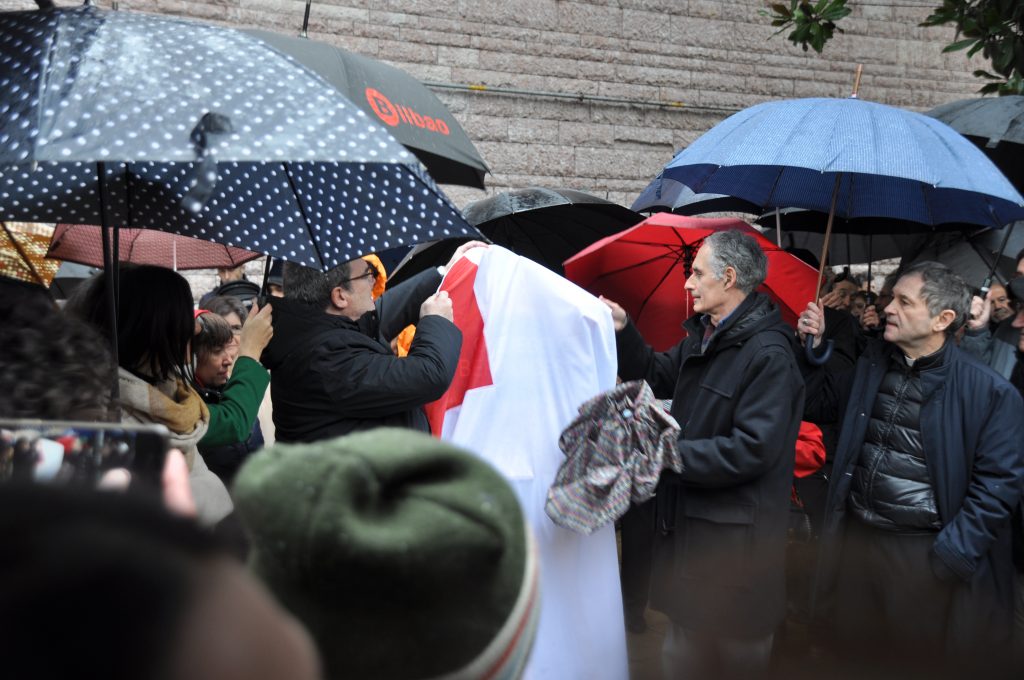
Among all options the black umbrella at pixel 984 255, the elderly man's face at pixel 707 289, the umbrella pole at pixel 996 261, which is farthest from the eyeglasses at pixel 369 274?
the black umbrella at pixel 984 255

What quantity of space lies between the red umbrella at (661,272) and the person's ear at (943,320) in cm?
82

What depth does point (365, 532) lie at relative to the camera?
0.84m

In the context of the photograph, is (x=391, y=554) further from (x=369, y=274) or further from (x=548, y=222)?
→ (x=548, y=222)

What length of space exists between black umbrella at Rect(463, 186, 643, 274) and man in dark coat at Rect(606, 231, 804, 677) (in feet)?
5.98

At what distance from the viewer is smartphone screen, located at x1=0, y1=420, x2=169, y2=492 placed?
114cm

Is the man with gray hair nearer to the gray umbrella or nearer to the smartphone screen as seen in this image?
the gray umbrella

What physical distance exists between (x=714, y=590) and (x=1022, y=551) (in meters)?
1.32

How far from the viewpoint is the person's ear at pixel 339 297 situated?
3162 millimetres

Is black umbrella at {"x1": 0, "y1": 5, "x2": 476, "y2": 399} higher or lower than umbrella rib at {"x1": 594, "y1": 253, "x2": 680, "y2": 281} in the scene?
higher

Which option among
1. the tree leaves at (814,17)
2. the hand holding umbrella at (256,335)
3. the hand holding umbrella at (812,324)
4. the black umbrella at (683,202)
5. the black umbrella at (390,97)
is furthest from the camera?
the tree leaves at (814,17)

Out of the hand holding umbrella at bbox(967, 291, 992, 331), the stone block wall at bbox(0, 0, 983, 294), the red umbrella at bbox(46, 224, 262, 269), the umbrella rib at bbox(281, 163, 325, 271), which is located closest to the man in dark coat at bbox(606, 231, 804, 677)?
the umbrella rib at bbox(281, 163, 325, 271)

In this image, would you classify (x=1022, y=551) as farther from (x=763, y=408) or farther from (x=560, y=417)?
(x=560, y=417)

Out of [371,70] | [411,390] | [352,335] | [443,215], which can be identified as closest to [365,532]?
[443,215]

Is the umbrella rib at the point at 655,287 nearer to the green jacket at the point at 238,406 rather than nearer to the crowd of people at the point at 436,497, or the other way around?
the crowd of people at the point at 436,497
